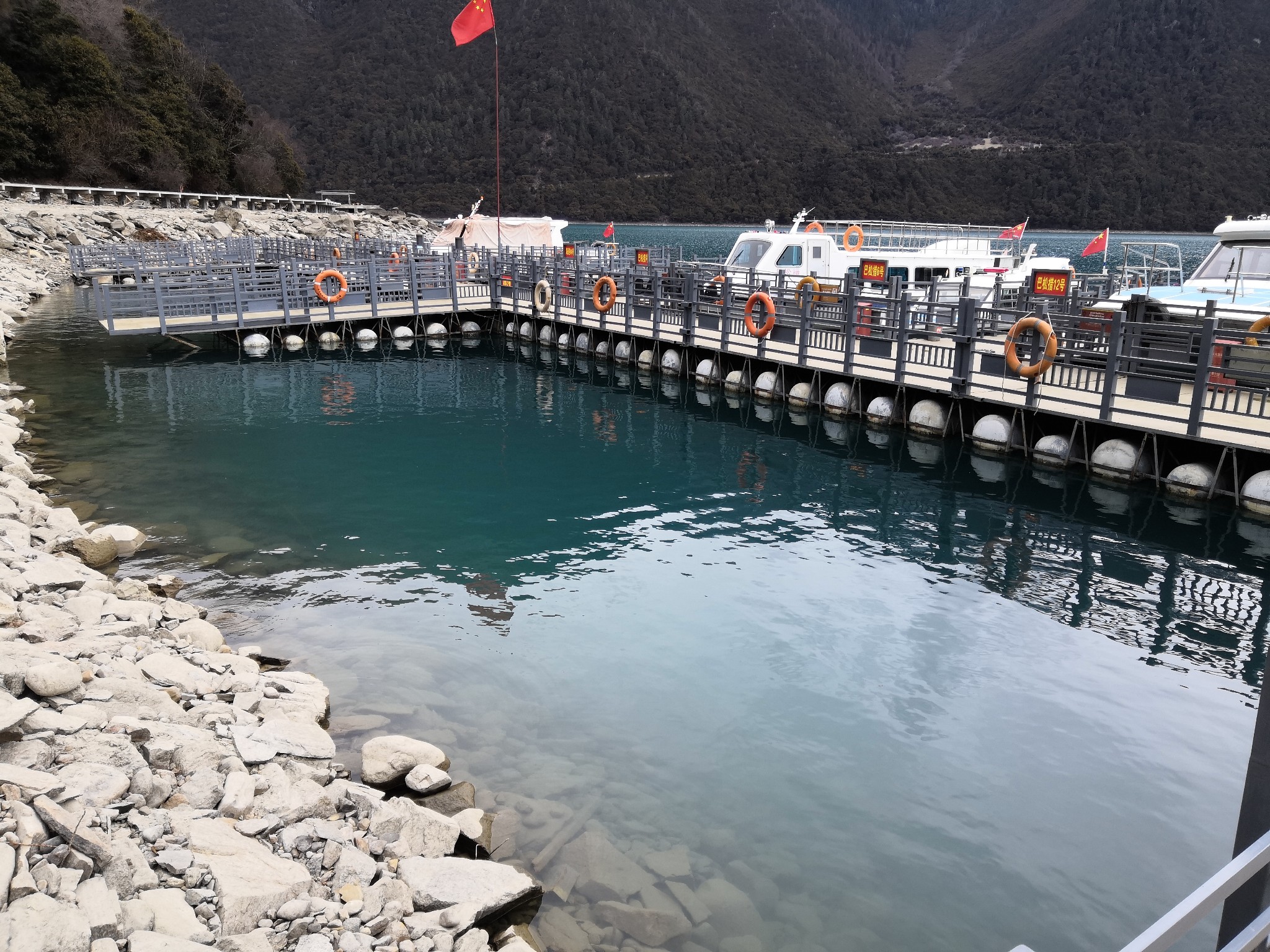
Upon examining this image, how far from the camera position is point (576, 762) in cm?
699

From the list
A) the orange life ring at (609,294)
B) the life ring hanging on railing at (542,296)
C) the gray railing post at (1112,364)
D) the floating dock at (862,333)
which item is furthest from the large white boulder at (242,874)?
the life ring hanging on railing at (542,296)

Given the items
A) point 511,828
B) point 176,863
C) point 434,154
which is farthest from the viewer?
point 434,154

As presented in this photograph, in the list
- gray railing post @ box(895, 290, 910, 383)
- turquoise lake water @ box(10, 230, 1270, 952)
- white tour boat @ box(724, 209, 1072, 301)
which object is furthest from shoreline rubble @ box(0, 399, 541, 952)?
white tour boat @ box(724, 209, 1072, 301)

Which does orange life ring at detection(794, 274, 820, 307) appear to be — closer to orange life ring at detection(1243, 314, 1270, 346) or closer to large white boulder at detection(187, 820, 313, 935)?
Answer: orange life ring at detection(1243, 314, 1270, 346)

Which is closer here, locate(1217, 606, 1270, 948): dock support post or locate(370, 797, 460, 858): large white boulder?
locate(1217, 606, 1270, 948): dock support post

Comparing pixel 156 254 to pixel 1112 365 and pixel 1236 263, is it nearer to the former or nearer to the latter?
pixel 1112 365

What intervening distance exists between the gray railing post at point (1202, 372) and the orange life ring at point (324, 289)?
22.2 metres

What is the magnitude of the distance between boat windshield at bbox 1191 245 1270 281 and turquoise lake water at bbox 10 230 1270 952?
5897 millimetres

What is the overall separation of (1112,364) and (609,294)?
14208 mm

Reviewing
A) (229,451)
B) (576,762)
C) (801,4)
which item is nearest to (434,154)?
(801,4)

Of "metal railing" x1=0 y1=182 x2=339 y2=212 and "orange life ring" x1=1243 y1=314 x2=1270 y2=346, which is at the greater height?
"metal railing" x1=0 y1=182 x2=339 y2=212

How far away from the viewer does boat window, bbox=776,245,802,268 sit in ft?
83.9

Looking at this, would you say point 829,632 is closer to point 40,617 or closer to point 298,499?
point 40,617

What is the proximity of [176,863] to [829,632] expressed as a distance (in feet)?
21.4
